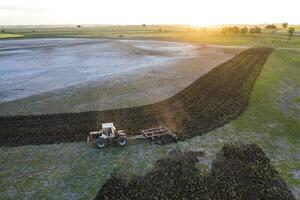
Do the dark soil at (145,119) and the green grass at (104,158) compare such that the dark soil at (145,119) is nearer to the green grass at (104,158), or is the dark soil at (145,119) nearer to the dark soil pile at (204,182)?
the green grass at (104,158)

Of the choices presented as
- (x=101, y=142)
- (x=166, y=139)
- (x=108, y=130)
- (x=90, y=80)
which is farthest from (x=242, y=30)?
(x=101, y=142)

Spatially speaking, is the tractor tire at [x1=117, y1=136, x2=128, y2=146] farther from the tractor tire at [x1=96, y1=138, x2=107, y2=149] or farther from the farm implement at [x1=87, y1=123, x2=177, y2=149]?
the tractor tire at [x1=96, y1=138, x2=107, y2=149]

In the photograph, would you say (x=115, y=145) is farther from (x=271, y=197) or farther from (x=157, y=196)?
(x=271, y=197)

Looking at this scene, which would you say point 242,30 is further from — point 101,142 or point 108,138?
point 101,142

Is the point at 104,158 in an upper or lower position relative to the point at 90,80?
lower

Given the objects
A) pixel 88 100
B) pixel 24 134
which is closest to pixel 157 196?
pixel 24 134

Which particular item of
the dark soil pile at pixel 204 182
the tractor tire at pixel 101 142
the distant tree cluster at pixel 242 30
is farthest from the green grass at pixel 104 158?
the distant tree cluster at pixel 242 30

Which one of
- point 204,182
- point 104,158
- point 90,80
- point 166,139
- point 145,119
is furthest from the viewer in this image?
point 90,80
